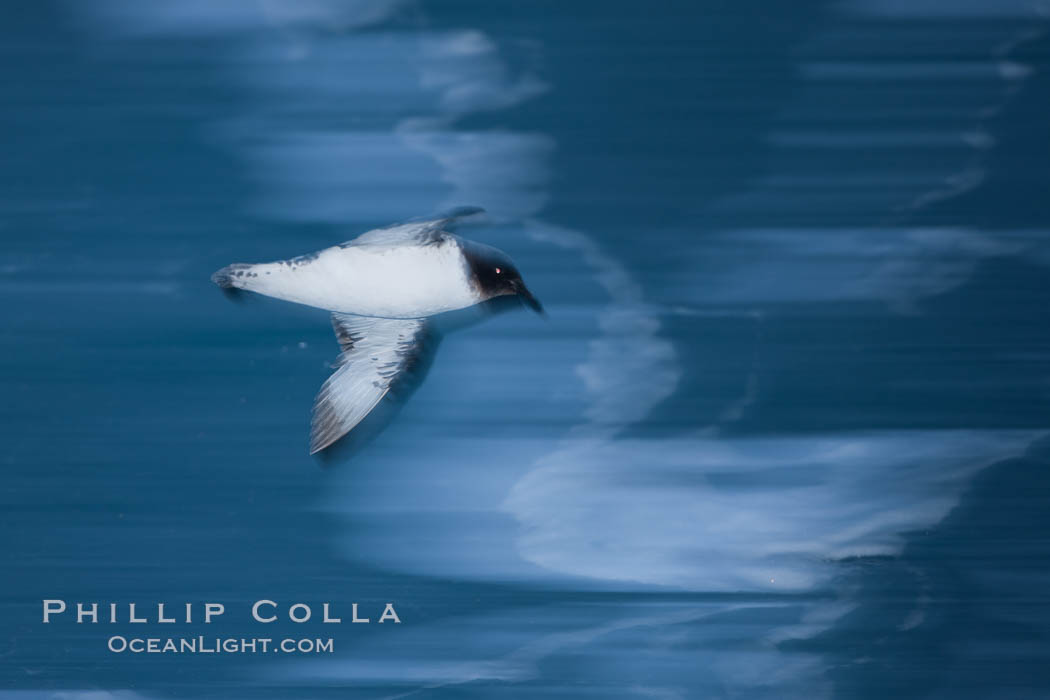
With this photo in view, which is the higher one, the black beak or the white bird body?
the white bird body

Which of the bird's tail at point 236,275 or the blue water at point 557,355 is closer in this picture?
the bird's tail at point 236,275

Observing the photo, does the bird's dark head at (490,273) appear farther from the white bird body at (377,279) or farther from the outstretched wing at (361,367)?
the outstretched wing at (361,367)

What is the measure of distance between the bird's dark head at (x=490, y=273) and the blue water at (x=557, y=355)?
0.14m

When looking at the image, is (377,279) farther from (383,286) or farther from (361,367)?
(361,367)

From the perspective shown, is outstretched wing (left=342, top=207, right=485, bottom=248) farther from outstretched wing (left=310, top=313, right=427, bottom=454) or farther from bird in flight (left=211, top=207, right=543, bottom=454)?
outstretched wing (left=310, top=313, right=427, bottom=454)

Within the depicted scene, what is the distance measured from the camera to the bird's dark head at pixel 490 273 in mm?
1317

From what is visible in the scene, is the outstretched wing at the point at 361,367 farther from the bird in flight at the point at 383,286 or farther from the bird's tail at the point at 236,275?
the bird's tail at the point at 236,275

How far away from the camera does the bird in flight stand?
4.29 feet

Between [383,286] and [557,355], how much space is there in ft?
1.10

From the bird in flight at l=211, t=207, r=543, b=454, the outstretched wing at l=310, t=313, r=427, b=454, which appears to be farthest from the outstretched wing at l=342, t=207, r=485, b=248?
the outstretched wing at l=310, t=313, r=427, b=454

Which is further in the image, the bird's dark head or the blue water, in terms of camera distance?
the blue water

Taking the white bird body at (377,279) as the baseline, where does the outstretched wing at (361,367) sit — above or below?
below

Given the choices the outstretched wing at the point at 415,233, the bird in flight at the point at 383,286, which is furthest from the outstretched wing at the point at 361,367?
the outstretched wing at the point at 415,233

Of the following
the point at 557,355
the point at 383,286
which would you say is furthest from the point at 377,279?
the point at 557,355
